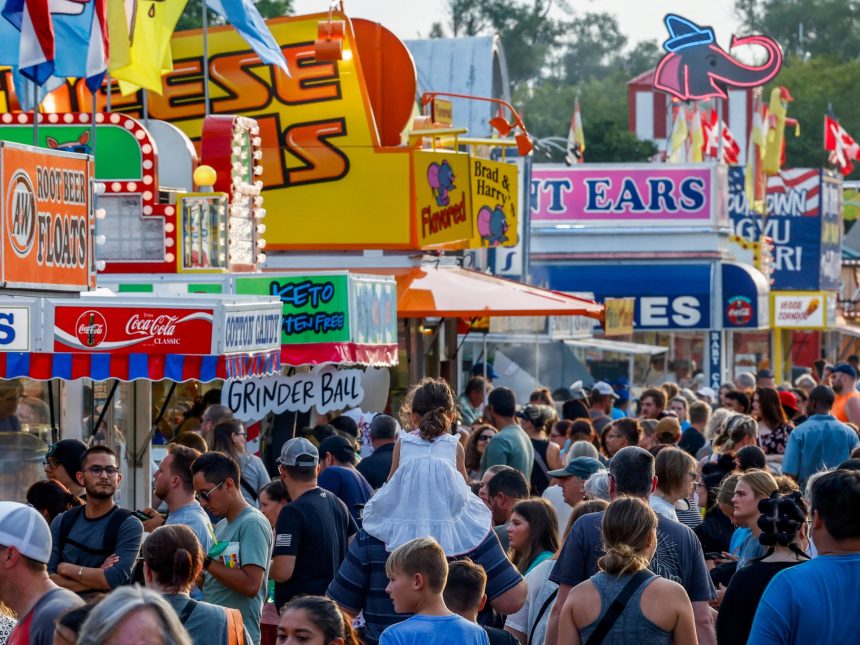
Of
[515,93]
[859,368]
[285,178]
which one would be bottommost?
[859,368]

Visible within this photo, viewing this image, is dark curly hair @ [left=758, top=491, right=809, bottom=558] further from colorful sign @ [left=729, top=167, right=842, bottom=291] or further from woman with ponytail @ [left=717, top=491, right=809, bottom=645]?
colorful sign @ [left=729, top=167, right=842, bottom=291]

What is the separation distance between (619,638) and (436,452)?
2.16 m

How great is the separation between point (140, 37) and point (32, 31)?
12.6ft

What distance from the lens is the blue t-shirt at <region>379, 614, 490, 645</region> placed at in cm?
560

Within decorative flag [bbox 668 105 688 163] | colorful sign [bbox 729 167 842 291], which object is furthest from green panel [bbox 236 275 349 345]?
decorative flag [bbox 668 105 688 163]

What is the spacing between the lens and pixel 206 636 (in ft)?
18.5

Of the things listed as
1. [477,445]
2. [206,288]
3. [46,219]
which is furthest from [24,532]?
[206,288]

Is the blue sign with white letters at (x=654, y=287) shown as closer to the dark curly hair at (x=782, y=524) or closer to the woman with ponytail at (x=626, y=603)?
the dark curly hair at (x=782, y=524)

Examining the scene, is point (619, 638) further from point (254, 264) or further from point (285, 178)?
point (285, 178)

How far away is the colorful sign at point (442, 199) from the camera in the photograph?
19.2 metres

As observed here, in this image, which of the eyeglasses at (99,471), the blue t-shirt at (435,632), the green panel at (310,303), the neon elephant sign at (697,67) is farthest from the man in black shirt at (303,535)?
the neon elephant sign at (697,67)

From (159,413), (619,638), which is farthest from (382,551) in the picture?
(159,413)

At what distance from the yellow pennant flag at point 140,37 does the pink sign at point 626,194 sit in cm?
2022

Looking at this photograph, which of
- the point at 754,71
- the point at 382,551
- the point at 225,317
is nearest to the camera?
the point at 382,551
